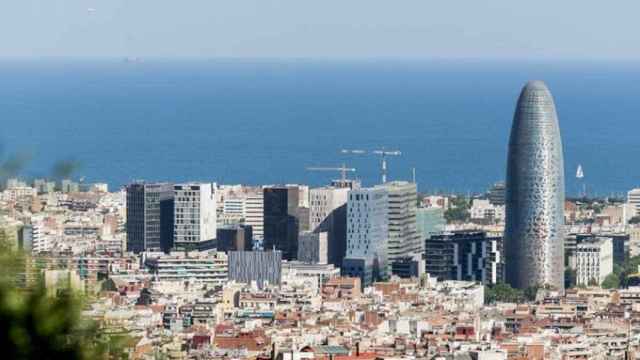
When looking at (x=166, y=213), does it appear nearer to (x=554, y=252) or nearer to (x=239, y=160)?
(x=554, y=252)

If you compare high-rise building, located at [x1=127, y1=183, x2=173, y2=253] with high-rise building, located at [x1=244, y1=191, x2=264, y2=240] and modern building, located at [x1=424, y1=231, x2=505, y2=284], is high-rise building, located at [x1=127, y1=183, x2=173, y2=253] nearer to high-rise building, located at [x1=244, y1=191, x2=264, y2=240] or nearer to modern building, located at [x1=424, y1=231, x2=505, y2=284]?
high-rise building, located at [x1=244, y1=191, x2=264, y2=240]

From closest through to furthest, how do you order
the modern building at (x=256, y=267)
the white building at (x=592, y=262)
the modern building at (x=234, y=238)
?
the modern building at (x=256, y=267)
the white building at (x=592, y=262)
the modern building at (x=234, y=238)

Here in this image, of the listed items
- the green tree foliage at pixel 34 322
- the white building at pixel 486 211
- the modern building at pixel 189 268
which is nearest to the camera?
the green tree foliage at pixel 34 322

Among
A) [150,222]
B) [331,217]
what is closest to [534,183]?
[331,217]

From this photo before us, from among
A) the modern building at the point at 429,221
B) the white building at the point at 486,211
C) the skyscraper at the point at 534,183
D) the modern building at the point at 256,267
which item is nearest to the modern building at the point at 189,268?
the modern building at the point at 256,267

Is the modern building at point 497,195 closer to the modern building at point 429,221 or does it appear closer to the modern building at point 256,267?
the modern building at point 429,221

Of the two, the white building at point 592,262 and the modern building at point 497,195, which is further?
A: the modern building at point 497,195

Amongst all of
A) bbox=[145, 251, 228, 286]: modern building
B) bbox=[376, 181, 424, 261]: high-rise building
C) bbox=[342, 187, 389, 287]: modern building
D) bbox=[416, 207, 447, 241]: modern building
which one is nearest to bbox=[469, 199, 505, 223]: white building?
bbox=[416, 207, 447, 241]: modern building

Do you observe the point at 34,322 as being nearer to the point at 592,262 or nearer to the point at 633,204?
the point at 592,262
